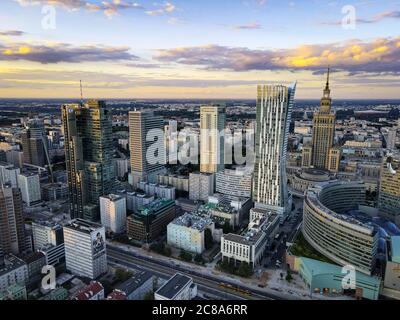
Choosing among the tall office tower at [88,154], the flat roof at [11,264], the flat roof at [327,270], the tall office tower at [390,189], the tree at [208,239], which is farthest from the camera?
the tall office tower at [88,154]

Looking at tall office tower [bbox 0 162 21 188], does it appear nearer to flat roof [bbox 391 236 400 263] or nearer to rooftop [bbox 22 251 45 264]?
rooftop [bbox 22 251 45 264]

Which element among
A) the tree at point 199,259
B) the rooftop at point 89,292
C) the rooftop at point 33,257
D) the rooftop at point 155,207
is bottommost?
the tree at point 199,259

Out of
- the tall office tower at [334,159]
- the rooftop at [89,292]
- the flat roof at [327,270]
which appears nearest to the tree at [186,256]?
the rooftop at [89,292]

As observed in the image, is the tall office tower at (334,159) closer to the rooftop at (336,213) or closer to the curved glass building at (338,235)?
the rooftop at (336,213)

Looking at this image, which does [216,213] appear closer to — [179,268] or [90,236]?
[179,268]

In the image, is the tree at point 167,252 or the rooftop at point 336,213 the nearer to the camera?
the rooftop at point 336,213
